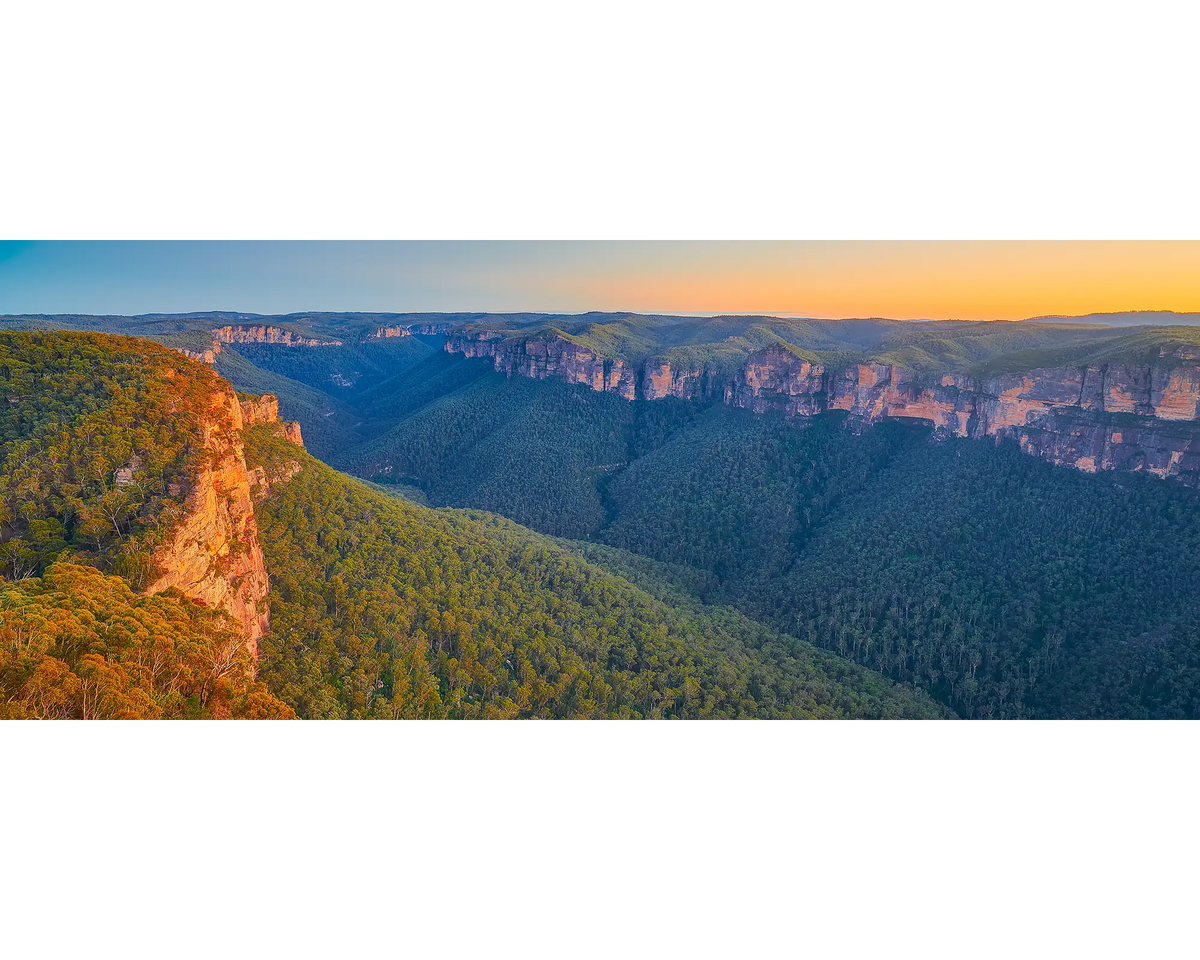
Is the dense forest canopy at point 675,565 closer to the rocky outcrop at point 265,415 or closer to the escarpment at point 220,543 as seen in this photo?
the escarpment at point 220,543

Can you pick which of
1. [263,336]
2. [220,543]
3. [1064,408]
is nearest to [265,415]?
[220,543]

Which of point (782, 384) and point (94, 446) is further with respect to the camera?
point (782, 384)

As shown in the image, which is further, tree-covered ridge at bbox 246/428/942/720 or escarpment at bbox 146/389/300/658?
tree-covered ridge at bbox 246/428/942/720

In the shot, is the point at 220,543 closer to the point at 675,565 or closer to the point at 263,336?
the point at 675,565

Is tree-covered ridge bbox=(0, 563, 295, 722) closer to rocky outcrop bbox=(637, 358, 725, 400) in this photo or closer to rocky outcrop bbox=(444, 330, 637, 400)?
rocky outcrop bbox=(637, 358, 725, 400)

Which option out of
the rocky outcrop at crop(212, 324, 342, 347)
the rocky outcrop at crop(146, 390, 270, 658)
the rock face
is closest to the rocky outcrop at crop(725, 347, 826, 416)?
the rock face

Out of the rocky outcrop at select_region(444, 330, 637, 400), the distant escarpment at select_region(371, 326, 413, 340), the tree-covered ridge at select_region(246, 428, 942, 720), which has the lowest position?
the tree-covered ridge at select_region(246, 428, 942, 720)
